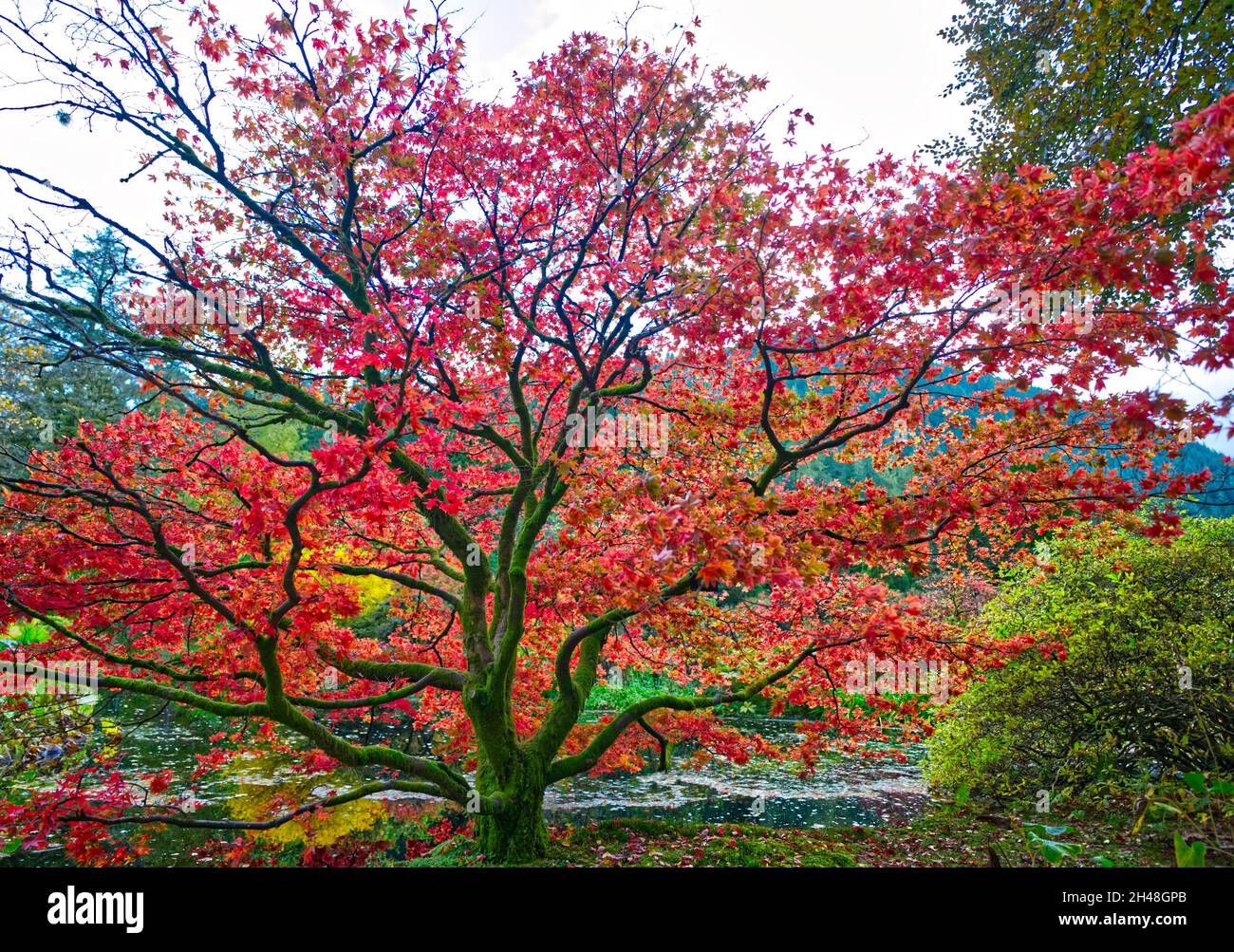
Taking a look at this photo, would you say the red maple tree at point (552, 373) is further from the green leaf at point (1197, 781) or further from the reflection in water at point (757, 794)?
the reflection in water at point (757, 794)

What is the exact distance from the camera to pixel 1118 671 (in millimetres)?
6730

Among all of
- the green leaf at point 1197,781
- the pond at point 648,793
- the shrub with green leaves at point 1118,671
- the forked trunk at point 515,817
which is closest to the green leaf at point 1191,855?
the green leaf at point 1197,781

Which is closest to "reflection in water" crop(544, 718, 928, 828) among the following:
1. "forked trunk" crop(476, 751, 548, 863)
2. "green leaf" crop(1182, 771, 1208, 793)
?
"forked trunk" crop(476, 751, 548, 863)

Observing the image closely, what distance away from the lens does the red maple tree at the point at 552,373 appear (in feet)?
14.8

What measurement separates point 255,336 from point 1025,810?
31.6 ft

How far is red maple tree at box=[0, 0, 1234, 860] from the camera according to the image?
451 cm

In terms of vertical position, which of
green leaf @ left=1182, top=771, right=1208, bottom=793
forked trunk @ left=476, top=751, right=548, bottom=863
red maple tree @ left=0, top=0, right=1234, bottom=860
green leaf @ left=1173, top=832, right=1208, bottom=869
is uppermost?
red maple tree @ left=0, top=0, right=1234, bottom=860

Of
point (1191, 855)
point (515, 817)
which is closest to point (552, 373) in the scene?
point (515, 817)

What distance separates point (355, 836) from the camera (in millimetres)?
10141

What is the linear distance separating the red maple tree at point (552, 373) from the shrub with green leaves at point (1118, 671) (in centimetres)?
116

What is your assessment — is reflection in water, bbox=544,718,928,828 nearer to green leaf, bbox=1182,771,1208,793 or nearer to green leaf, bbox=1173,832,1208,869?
green leaf, bbox=1182,771,1208,793

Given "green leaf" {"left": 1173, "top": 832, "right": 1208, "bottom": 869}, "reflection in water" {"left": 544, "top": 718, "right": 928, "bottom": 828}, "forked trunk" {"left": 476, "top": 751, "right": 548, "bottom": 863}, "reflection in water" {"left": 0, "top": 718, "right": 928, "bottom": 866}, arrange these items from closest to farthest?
"green leaf" {"left": 1173, "top": 832, "right": 1208, "bottom": 869} → "forked trunk" {"left": 476, "top": 751, "right": 548, "bottom": 863} → "reflection in water" {"left": 0, "top": 718, "right": 928, "bottom": 866} → "reflection in water" {"left": 544, "top": 718, "right": 928, "bottom": 828}

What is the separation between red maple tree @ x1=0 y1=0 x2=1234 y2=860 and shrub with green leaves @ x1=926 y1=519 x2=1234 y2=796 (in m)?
Result: 1.16
